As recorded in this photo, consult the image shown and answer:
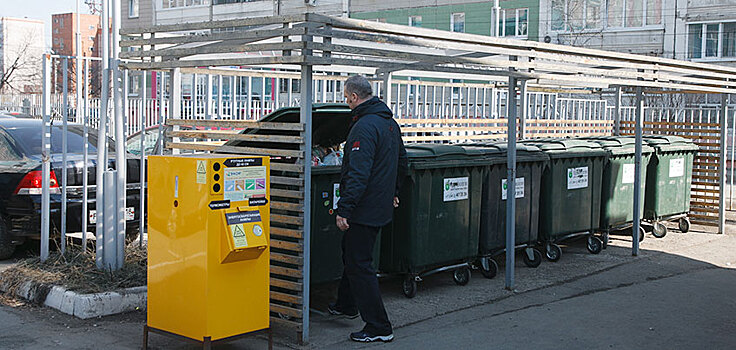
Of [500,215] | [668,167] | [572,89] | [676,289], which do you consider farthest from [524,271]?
[572,89]

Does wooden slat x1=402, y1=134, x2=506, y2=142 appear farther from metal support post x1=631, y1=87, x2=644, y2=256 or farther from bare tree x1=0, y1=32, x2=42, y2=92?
bare tree x1=0, y1=32, x2=42, y2=92

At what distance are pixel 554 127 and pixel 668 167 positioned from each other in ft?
A: 8.06

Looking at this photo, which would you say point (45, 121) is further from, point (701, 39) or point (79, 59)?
point (701, 39)

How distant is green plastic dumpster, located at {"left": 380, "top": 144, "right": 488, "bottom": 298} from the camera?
7789mm

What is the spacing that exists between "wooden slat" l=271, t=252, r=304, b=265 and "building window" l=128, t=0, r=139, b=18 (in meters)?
50.3

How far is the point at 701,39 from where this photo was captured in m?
33.0

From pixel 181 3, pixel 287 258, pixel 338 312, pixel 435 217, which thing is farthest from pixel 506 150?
pixel 181 3

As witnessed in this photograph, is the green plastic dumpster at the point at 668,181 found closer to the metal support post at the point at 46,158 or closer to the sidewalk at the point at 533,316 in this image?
the sidewalk at the point at 533,316

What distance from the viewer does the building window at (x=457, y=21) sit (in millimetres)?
38469

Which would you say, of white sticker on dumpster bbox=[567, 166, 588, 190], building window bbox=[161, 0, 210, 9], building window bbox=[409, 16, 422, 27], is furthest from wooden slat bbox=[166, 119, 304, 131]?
building window bbox=[161, 0, 210, 9]

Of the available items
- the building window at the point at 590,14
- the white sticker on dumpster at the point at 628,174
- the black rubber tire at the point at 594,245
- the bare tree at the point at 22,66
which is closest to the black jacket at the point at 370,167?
the black rubber tire at the point at 594,245

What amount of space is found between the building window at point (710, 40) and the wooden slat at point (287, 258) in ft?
99.7

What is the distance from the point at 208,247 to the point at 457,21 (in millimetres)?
34553

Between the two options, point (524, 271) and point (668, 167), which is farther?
point (668, 167)
